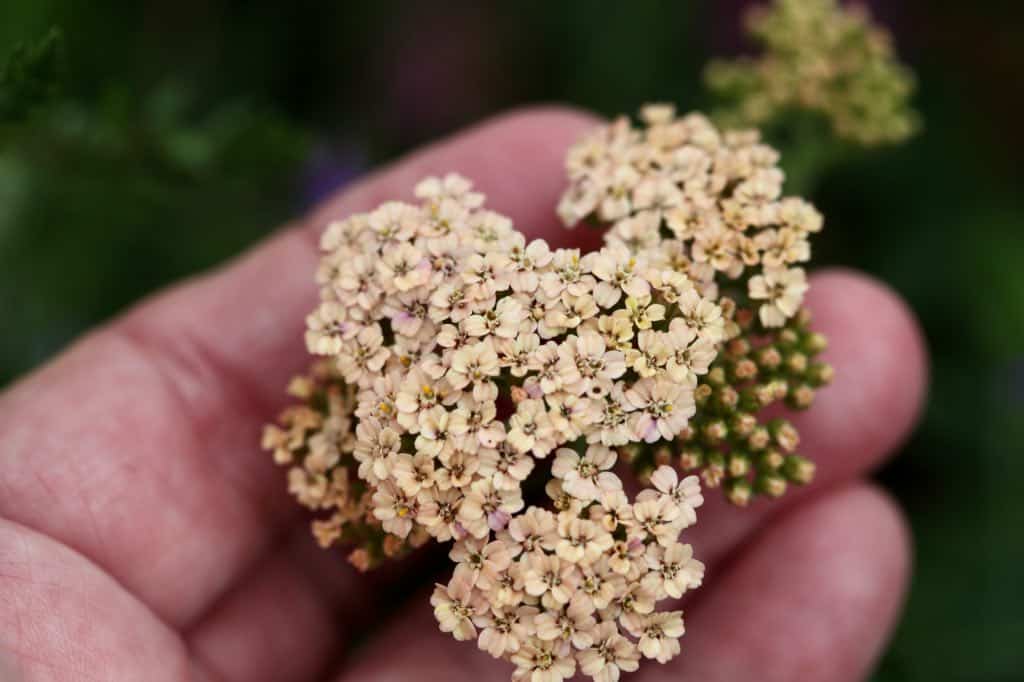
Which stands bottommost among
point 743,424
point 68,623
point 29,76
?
point 68,623

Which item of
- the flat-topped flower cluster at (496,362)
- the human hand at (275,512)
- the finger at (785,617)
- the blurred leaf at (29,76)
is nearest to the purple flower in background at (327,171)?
the human hand at (275,512)

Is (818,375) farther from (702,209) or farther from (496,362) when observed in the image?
(496,362)

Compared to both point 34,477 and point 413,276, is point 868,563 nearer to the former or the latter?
point 413,276

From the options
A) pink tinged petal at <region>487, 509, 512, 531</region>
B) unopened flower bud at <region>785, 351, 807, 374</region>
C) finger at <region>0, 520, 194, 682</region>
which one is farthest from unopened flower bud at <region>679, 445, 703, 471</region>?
finger at <region>0, 520, 194, 682</region>

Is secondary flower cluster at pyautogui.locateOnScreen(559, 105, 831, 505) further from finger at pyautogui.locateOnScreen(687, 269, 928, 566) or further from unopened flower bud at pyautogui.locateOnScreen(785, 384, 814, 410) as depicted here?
finger at pyautogui.locateOnScreen(687, 269, 928, 566)

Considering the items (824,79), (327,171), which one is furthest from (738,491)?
(327,171)

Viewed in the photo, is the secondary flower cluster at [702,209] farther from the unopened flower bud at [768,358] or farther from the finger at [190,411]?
the finger at [190,411]
